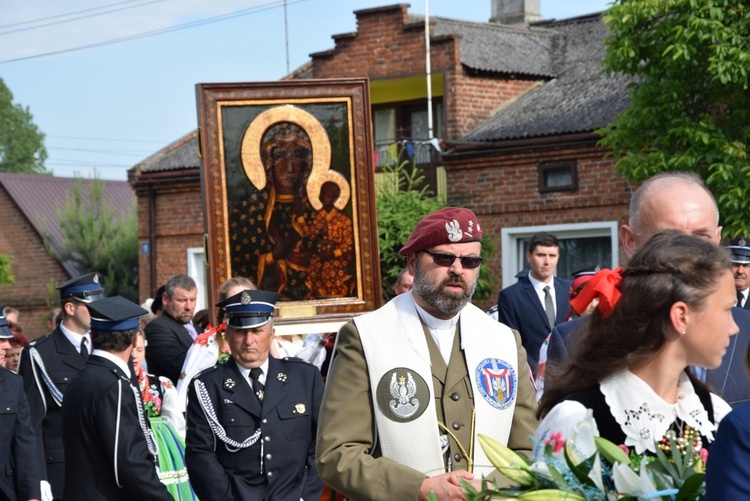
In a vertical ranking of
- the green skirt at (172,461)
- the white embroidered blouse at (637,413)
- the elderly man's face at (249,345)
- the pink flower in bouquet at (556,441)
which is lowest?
the green skirt at (172,461)

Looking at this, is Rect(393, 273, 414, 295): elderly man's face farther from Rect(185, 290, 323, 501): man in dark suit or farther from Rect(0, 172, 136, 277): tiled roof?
Rect(0, 172, 136, 277): tiled roof

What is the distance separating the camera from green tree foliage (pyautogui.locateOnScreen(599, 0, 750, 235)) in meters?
13.3

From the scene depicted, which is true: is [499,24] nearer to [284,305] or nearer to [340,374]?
[284,305]

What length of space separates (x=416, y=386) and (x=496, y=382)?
0.31 m

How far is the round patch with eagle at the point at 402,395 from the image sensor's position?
13.6 feet

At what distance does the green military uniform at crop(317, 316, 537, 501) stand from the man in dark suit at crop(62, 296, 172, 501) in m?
2.11

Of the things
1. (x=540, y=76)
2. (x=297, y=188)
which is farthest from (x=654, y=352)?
(x=540, y=76)

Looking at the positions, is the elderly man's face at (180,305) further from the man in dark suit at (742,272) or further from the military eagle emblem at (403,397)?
the military eagle emblem at (403,397)

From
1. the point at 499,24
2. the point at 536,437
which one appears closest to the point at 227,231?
the point at 536,437

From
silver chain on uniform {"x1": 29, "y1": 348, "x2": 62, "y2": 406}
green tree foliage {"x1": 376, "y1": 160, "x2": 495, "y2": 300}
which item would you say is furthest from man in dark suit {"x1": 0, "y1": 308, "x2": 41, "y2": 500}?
green tree foliage {"x1": 376, "y1": 160, "x2": 495, "y2": 300}

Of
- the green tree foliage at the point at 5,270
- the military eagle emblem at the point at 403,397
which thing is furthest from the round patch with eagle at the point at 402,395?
the green tree foliage at the point at 5,270

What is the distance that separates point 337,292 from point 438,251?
6604mm

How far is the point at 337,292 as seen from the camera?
1100 centimetres

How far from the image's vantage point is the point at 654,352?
3.02m
